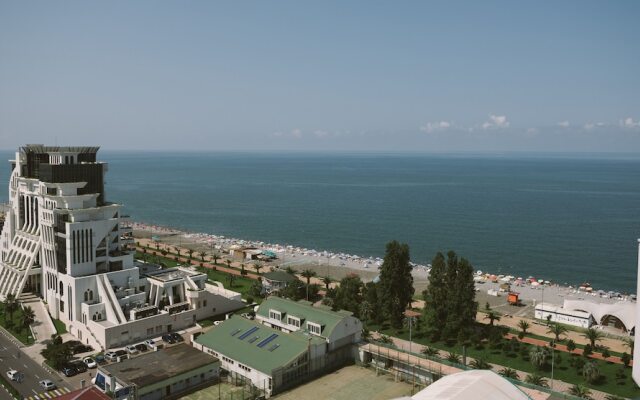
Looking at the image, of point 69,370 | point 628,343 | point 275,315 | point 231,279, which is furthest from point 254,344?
point 628,343

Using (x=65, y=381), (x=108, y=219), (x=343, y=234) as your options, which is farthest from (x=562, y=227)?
(x=65, y=381)

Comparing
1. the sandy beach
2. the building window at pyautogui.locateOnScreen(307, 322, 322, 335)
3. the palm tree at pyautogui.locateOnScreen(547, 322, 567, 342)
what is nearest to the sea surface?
the sandy beach

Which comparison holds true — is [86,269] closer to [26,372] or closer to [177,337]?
[177,337]

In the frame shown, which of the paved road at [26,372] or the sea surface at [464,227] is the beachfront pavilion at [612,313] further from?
the paved road at [26,372]

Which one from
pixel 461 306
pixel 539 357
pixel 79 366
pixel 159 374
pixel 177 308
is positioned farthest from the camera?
pixel 177 308

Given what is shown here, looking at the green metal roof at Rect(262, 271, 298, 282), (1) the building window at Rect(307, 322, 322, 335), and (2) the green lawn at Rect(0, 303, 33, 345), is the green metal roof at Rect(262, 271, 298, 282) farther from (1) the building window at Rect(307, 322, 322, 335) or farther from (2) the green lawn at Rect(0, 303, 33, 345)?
(2) the green lawn at Rect(0, 303, 33, 345)

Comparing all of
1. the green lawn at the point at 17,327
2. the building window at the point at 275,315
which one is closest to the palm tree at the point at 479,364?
the building window at the point at 275,315
